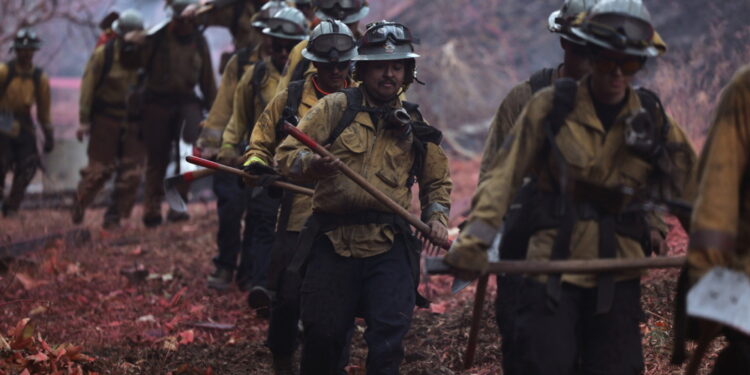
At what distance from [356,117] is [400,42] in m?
0.47

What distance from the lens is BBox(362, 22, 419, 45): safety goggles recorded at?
557 cm

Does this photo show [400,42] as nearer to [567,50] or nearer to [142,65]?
[567,50]

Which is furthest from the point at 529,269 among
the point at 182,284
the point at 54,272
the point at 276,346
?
the point at 54,272

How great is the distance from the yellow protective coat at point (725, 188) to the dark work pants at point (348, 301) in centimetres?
193

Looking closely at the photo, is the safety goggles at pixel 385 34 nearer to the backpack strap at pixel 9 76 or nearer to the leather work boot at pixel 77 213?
the leather work boot at pixel 77 213

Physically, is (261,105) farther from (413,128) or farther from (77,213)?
(77,213)

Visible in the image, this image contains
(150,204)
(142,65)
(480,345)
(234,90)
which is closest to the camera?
(480,345)

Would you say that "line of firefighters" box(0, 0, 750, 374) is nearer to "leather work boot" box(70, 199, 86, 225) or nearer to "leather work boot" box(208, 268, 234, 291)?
"leather work boot" box(208, 268, 234, 291)

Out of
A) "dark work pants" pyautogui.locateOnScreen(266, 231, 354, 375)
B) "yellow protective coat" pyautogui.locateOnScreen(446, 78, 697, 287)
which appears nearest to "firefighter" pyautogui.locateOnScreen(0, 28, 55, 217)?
"dark work pants" pyautogui.locateOnScreen(266, 231, 354, 375)

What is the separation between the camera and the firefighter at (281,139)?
633 centimetres

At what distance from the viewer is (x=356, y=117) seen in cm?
557

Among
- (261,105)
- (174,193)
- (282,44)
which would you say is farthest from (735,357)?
(282,44)

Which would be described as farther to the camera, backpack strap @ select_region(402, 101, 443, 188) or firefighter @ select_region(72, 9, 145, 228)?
firefighter @ select_region(72, 9, 145, 228)

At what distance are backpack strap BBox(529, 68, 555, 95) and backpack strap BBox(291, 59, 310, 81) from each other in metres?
2.07
